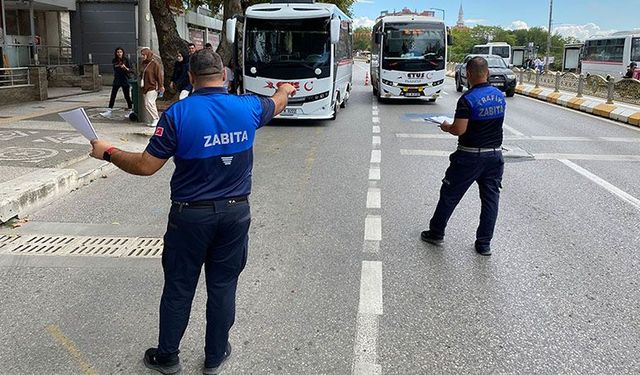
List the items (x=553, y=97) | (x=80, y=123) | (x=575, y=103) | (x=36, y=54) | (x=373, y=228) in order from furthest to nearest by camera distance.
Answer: (x=553, y=97), (x=36, y=54), (x=575, y=103), (x=373, y=228), (x=80, y=123)

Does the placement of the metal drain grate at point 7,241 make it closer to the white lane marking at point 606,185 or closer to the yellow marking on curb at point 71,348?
the yellow marking on curb at point 71,348

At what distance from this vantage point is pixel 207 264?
128 inches

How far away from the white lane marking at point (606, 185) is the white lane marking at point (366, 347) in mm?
4787

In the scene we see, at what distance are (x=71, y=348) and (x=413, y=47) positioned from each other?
17.9 meters

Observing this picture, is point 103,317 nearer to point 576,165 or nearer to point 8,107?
point 576,165

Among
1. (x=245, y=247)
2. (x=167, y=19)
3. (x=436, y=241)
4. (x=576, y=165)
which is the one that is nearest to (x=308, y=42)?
(x=167, y=19)

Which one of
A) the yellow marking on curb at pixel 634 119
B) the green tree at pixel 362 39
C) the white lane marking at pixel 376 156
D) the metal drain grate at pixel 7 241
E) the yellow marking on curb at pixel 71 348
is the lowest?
the yellow marking on curb at pixel 71 348

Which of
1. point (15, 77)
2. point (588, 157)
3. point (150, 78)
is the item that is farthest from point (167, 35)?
point (588, 157)

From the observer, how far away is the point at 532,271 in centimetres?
493

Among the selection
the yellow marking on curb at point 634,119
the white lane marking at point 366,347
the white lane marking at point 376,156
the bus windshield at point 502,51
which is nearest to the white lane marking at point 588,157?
the white lane marking at point 376,156

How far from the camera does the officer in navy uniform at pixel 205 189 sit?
2.95 m

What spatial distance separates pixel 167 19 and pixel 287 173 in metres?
9.96

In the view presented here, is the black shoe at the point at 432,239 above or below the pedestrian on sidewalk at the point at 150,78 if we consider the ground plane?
below

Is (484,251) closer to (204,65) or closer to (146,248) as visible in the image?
(146,248)
